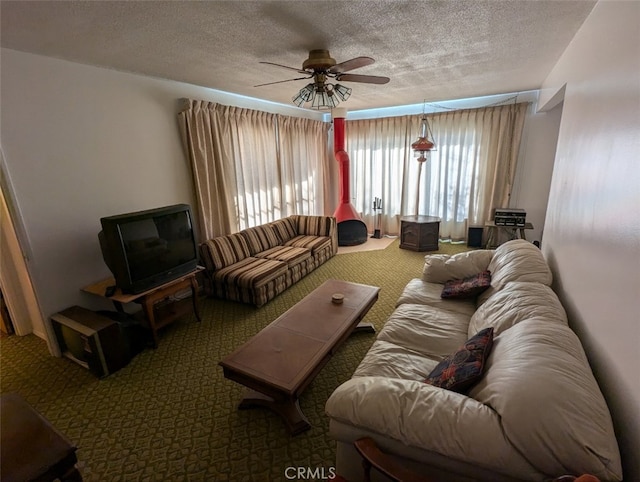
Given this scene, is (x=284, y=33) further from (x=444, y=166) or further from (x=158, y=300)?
(x=444, y=166)

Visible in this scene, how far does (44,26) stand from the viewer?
5.88 feet

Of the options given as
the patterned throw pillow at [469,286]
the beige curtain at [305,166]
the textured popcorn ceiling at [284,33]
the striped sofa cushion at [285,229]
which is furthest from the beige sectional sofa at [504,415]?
the beige curtain at [305,166]

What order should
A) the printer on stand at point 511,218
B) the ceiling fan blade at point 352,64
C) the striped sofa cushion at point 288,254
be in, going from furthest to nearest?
the printer on stand at point 511,218
the striped sofa cushion at point 288,254
the ceiling fan blade at point 352,64

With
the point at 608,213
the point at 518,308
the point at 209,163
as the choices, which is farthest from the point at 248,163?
the point at 608,213

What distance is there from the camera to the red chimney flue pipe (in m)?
5.49

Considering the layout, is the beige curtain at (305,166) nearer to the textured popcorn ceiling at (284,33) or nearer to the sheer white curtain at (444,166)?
the sheer white curtain at (444,166)

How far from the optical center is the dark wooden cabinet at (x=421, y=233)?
4932 mm

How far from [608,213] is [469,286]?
1.14 m

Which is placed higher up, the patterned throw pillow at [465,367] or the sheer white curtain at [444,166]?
the sheer white curtain at [444,166]

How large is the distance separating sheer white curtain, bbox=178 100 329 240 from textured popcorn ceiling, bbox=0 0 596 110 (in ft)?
2.04

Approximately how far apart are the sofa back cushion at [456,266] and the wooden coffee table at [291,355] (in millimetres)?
774

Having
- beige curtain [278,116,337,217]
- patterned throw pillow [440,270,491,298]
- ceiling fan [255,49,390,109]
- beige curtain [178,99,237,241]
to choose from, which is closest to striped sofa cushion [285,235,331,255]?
beige curtain [278,116,337,217]

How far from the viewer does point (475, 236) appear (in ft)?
16.5

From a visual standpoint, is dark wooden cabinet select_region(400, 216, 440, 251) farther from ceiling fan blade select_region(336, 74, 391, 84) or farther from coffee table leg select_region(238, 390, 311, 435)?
coffee table leg select_region(238, 390, 311, 435)
